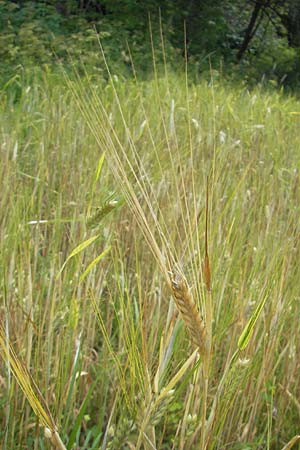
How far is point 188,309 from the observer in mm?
733

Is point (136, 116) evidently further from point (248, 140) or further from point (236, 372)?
point (236, 372)

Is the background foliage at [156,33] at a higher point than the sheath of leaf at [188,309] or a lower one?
lower

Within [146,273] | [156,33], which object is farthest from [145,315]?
[156,33]

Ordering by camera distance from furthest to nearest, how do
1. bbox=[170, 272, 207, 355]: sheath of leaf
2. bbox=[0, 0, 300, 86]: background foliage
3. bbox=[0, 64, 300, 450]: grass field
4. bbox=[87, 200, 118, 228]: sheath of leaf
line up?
bbox=[0, 0, 300, 86]: background foliage, bbox=[87, 200, 118, 228]: sheath of leaf, bbox=[0, 64, 300, 450]: grass field, bbox=[170, 272, 207, 355]: sheath of leaf

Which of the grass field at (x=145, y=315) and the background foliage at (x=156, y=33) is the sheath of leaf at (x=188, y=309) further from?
the background foliage at (x=156, y=33)

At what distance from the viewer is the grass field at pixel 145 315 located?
826mm

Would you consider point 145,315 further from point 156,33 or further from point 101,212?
point 156,33

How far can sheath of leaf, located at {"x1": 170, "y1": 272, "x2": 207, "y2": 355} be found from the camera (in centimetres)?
72

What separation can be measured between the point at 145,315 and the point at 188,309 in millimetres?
783

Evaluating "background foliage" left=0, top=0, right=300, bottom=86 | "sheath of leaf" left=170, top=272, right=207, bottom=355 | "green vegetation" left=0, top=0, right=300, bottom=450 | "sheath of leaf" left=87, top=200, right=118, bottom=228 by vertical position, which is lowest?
"background foliage" left=0, top=0, right=300, bottom=86

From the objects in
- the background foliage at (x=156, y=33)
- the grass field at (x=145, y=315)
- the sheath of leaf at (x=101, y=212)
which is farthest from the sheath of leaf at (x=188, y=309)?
the background foliage at (x=156, y=33)

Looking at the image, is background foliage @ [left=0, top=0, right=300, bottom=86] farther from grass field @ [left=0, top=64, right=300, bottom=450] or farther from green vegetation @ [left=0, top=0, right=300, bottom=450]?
grass field @ [left=0, top=64, right=300, bottom=450]

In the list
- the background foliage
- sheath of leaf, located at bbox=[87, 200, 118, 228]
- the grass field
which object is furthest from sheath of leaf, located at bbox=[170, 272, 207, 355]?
the background foliage

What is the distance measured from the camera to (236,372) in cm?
105
